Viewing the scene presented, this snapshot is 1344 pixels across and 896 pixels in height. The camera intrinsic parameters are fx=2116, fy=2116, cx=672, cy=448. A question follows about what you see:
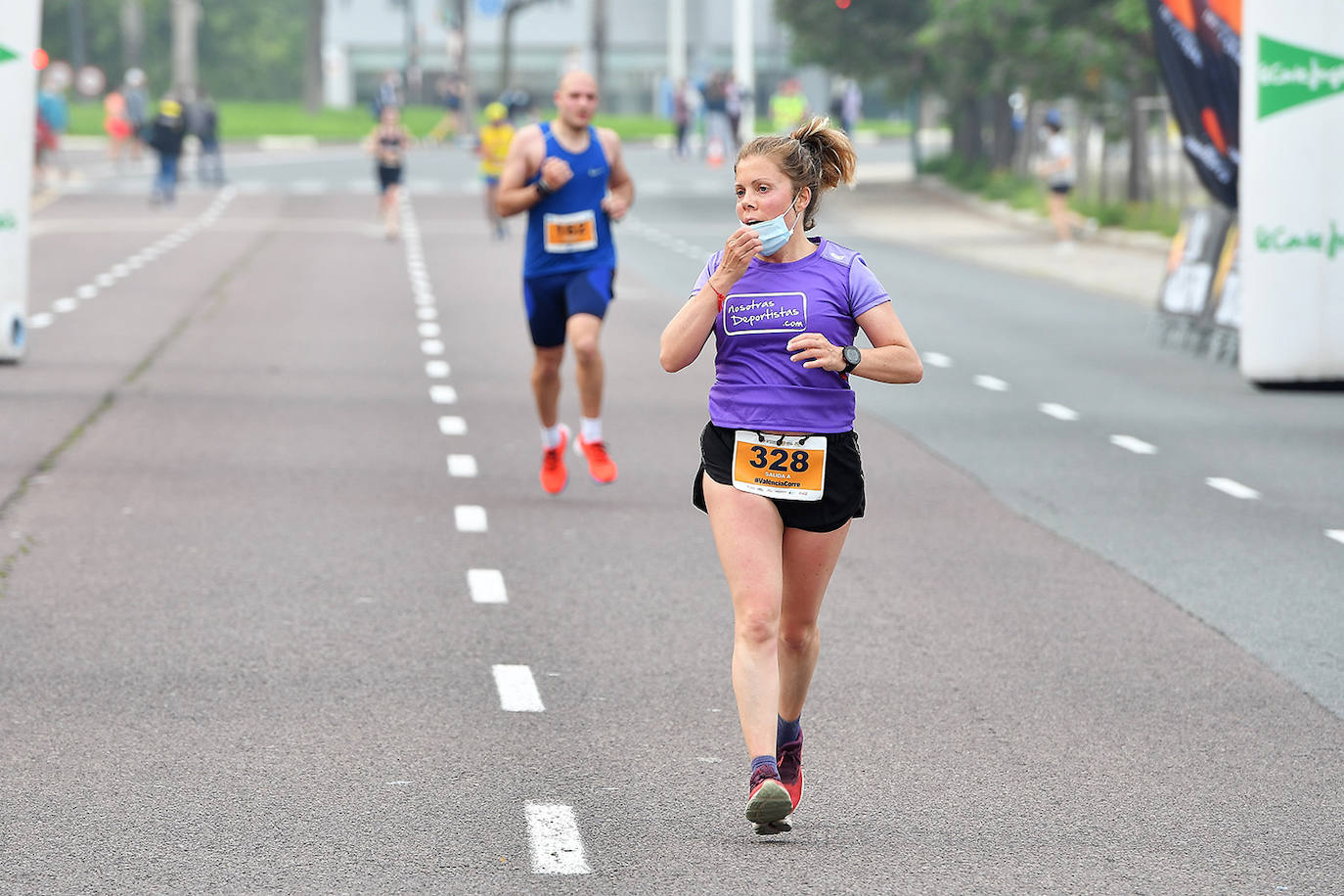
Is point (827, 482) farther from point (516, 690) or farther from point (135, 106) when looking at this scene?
point (135, 106)

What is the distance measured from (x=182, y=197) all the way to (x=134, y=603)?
3435 cm

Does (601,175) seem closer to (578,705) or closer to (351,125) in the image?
(578,705)

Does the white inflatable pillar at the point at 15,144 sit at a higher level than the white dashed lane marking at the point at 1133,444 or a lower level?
higher

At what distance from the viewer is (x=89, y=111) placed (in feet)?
255

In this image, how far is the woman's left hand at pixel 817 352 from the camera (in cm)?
504

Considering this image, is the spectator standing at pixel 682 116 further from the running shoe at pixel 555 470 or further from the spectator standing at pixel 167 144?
the running shoe at pixel 555 470

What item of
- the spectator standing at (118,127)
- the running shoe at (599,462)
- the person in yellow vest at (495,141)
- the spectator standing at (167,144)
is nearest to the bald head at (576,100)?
the running shoe at (599,462)

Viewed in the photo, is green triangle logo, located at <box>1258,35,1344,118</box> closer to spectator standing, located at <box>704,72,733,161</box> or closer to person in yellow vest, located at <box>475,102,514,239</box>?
person in yellow vest, located at <box>475,102,514,239</box>

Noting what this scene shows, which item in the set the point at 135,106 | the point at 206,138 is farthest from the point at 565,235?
the point at 135,106

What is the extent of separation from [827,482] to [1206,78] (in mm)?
14683

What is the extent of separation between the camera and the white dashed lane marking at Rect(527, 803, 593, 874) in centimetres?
500

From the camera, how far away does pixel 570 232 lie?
407 inches

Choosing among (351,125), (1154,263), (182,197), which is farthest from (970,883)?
(351,125)

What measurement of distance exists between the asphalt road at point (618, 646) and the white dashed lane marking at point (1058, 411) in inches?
2.5
